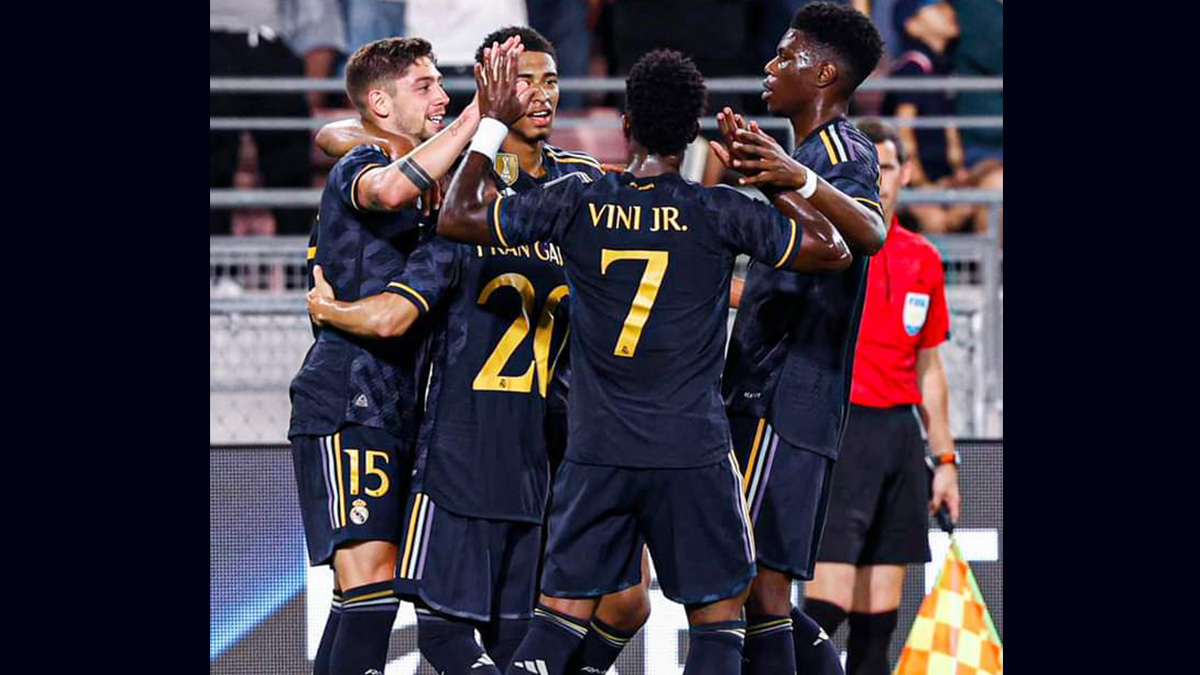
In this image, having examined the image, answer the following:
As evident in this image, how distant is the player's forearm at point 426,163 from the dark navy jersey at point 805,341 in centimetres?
92

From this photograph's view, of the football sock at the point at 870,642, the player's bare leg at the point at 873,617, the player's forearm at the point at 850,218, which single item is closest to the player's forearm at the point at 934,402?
the player's bare leg at the point at 873,617

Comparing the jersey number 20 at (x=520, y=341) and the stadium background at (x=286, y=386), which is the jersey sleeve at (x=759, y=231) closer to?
Answer: the jersey number 20 at (x=520, y=341)

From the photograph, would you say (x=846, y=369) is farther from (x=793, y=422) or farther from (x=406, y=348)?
(x=406, y=348)

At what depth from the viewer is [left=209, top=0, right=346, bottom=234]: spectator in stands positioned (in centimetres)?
835

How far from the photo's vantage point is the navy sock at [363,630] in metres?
4.46

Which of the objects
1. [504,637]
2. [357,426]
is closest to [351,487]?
[357,426]

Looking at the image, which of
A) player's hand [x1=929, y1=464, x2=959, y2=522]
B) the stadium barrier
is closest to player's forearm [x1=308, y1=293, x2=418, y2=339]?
the stadium barrier

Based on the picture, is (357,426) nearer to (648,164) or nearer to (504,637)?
(504,637)

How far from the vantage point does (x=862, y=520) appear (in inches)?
229

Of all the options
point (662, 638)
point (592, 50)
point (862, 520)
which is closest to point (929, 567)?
point (862, 520)

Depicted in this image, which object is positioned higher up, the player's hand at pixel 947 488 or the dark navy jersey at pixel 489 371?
the dark navy jersey at pixel 489 371

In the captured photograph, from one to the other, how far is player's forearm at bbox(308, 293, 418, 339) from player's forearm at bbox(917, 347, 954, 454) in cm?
241

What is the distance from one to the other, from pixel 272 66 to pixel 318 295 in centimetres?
431

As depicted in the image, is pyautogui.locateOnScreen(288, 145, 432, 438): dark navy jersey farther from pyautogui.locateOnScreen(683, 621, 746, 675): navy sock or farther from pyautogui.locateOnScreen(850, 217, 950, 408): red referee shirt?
pyautogui.locateOnScreen(850, 217, 950, 408): red referee shirt
